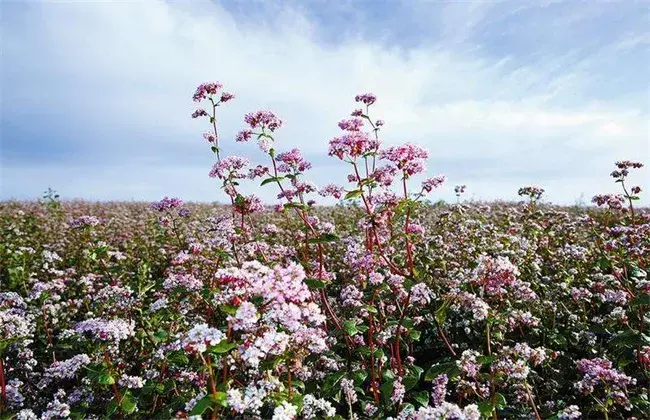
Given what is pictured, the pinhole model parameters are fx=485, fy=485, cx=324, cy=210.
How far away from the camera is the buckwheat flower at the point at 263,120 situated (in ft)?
21.8

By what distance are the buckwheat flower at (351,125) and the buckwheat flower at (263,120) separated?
0.84 m

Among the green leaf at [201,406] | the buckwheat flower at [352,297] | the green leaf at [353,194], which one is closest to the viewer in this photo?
the green leaf at [201,406]

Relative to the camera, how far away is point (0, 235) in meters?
12.6

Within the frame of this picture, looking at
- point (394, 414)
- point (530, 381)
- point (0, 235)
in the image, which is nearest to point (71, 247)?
point (0, 235)

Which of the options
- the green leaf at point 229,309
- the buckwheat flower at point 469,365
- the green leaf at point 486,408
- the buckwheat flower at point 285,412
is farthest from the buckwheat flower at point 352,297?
the buckwheat flower at point 285,412

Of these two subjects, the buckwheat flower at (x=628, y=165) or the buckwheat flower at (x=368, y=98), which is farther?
the buckwheat flower at (x=628, y=165)

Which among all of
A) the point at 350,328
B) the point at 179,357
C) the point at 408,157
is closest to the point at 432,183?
the point at 408,157

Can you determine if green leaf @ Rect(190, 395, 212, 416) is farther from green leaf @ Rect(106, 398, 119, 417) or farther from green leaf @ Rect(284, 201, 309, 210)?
green leaf @ Rect(284, 201, 309, 210)

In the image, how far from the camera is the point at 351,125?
6.52 meters

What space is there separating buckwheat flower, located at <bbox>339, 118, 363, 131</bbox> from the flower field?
0.07 ft

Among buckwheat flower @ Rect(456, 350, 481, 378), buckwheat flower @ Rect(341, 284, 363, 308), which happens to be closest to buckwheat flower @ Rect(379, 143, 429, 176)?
buckwheat flower @ Rect(341, 284, 363, 308)

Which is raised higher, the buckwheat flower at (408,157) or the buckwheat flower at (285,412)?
the buckwheat flower at (408,157)

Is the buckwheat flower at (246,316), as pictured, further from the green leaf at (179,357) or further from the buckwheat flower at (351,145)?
the buckwheat flower at (351,145)

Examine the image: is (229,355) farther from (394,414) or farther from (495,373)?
(495,373)
